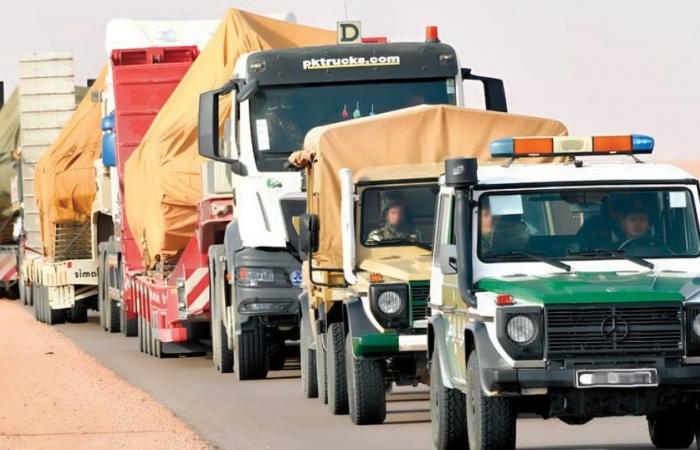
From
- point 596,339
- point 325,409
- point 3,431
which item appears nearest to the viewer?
point 596,339

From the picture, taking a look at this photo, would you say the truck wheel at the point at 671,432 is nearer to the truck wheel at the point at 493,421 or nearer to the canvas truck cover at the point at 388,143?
the truck wheel at the point at 493,421

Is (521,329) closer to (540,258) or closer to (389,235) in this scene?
(540,258)

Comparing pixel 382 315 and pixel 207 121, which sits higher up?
pixel 207 121

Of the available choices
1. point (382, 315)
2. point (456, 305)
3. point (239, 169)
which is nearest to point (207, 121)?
point (239, 169)

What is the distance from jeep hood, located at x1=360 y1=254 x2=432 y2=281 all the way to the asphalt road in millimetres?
1201

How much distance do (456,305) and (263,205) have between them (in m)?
8.39

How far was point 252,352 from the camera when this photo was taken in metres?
22.3

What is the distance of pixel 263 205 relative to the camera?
21438 mm

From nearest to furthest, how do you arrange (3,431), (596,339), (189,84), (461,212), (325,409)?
(596,339) < (461,212) < (3,431) < (325,409) < (189,84)

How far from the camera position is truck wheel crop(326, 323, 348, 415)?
17.3 meters

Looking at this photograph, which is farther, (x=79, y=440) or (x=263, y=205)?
(x=263, y=205)

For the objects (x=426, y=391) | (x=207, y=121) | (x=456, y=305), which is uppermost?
(x=207, y=121)

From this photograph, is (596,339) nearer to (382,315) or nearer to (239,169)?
(382,315)

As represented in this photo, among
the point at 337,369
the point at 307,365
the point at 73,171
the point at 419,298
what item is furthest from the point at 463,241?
the point at 73,171
